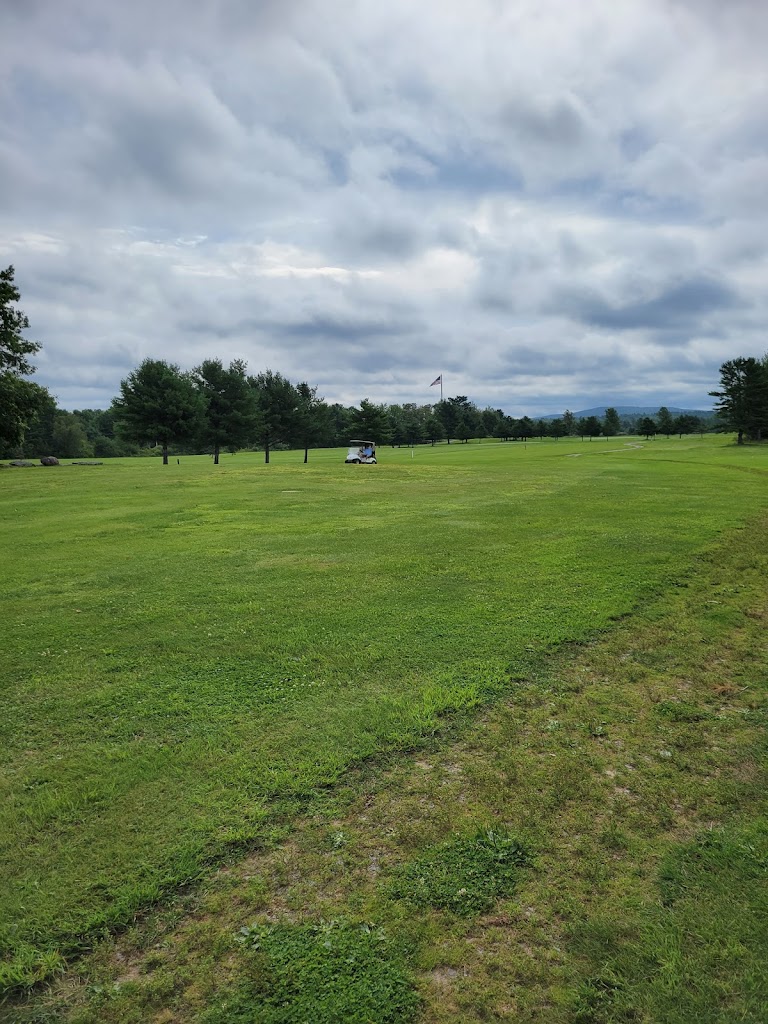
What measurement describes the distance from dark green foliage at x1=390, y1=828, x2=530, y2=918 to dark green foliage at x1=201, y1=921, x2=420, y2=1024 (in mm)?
383

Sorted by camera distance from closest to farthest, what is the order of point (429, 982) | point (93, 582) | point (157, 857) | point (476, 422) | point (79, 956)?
point (429, 982), point (79, 956), point (157, 857), point (93, 582), point (476, 422)

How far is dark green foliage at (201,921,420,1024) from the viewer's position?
2.66 meters

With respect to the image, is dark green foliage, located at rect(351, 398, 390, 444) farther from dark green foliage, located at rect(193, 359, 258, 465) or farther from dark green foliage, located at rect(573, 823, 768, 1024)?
dark green foliage, located at rect(573, 823, 768, 1024)

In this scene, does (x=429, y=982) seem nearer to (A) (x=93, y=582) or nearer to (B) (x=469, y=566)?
(B) (x=469, y=566)

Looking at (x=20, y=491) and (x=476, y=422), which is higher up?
(x=476, y=422)

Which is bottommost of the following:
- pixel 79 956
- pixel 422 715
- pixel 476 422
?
pixel 79 956

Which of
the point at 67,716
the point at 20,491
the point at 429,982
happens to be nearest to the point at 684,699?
the point at 429,982

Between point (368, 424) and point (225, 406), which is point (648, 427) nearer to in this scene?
point (368, 424)

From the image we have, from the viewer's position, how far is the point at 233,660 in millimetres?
6586

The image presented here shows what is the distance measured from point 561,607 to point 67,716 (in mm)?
6536

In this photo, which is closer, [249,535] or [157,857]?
[157,857]

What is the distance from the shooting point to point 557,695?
568cm

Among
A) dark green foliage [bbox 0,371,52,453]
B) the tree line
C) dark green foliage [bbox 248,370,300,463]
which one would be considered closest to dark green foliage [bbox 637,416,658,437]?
the tree line

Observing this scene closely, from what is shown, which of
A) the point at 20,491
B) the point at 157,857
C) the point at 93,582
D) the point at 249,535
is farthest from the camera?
the point at 20,491
